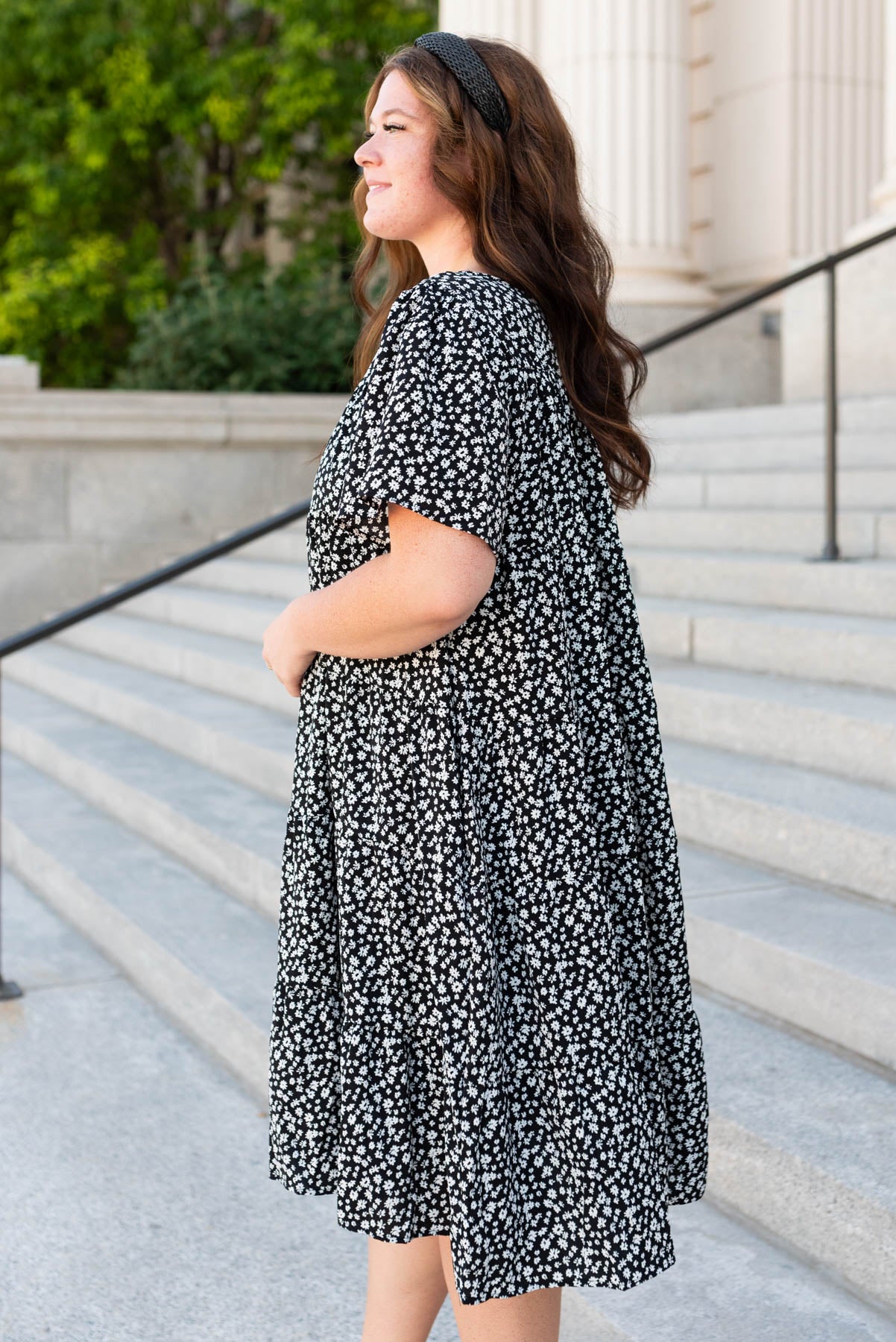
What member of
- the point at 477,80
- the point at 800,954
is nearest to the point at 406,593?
the point at 477,80

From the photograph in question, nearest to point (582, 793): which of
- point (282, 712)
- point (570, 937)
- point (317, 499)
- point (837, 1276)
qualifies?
point (570, 937)

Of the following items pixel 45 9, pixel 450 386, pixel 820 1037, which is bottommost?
pixel 820 1037

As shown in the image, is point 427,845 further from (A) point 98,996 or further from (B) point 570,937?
(A) point 98,996

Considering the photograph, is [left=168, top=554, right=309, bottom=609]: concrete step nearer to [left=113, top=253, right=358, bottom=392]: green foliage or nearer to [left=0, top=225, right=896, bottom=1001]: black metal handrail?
[left=113, top=253, right=358, bottom=392]: green foliage

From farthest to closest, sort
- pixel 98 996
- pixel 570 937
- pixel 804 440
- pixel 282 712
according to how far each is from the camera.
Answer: pixel 804 440, pixel 282 712, pixel 98 996, pixel 570 937

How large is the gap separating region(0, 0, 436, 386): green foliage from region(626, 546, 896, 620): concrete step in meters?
9.70

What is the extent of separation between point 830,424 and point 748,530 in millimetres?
817

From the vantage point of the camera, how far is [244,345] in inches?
431

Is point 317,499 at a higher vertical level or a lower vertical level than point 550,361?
lower

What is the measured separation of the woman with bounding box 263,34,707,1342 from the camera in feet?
5.33

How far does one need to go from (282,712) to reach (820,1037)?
355cm

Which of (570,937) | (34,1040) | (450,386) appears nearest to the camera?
(450,386)

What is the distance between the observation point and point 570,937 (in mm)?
1685

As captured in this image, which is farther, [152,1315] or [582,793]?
[152,1315]
